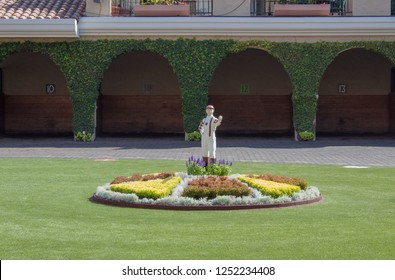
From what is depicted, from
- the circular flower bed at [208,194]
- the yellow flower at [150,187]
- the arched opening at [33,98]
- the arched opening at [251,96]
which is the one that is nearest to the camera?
the circular flower bed at [208,194]

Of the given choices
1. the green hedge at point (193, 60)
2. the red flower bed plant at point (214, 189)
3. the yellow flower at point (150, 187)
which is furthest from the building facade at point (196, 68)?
the red flower bed plant at point (214, 189)

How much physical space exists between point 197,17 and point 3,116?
440 inches

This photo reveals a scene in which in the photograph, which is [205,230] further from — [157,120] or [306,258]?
[157,120]

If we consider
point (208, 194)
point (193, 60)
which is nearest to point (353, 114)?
point (193, 60)

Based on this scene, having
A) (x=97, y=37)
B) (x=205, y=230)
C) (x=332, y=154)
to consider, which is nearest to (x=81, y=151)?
(x=97, y=37)

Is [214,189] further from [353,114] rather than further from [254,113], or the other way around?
[353,114]

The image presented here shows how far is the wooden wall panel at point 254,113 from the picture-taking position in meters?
39.3

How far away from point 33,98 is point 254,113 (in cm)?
994

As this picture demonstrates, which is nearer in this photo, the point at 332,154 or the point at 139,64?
the point at 332,154

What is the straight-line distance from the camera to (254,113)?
39500 mm

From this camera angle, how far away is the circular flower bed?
55.0 feet

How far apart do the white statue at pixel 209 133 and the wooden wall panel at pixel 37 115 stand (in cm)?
2119

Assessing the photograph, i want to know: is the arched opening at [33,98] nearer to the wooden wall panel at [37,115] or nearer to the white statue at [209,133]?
the wooden wall panel at [37,115]

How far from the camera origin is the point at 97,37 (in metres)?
34.7
